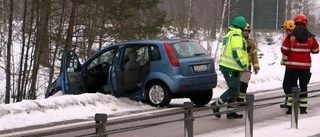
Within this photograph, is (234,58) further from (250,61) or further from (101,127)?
(101,127)

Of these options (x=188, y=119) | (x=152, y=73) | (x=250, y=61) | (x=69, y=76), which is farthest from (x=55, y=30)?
(x=188, y=119)

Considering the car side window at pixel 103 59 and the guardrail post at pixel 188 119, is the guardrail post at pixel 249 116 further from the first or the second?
the car side window at pixel 103 59

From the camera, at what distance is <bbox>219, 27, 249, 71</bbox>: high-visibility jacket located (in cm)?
1251

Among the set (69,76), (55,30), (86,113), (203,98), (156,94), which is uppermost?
(55,30)

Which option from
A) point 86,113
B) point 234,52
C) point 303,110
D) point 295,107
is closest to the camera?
point 295,107

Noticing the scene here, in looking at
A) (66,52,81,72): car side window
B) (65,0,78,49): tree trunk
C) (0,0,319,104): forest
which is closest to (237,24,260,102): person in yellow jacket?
(66,52,81,72): car side window

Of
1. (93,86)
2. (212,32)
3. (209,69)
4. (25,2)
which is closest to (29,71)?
(25,2)

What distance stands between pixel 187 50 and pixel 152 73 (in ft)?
2.79

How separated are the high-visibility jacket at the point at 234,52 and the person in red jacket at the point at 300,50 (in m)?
1.20

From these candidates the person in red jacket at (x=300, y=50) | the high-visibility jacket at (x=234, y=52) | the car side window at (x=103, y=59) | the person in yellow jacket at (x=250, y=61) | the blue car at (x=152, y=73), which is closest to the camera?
the high-visibility jacket at (x=234, y=52)

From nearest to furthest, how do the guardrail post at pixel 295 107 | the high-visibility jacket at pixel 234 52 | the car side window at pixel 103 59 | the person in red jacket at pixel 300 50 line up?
the guardrail post at pixel 295 107, the high-visibility jacket at pixel 234 52, the person in red jacket at pixel 300 50, the car side window at pixel 103 59

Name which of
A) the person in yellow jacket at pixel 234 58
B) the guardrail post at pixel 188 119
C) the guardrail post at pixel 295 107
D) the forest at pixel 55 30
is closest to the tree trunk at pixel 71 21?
the forest at pixel 55 30

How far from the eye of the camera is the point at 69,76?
15.3m

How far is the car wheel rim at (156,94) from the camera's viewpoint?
47.8 ft
